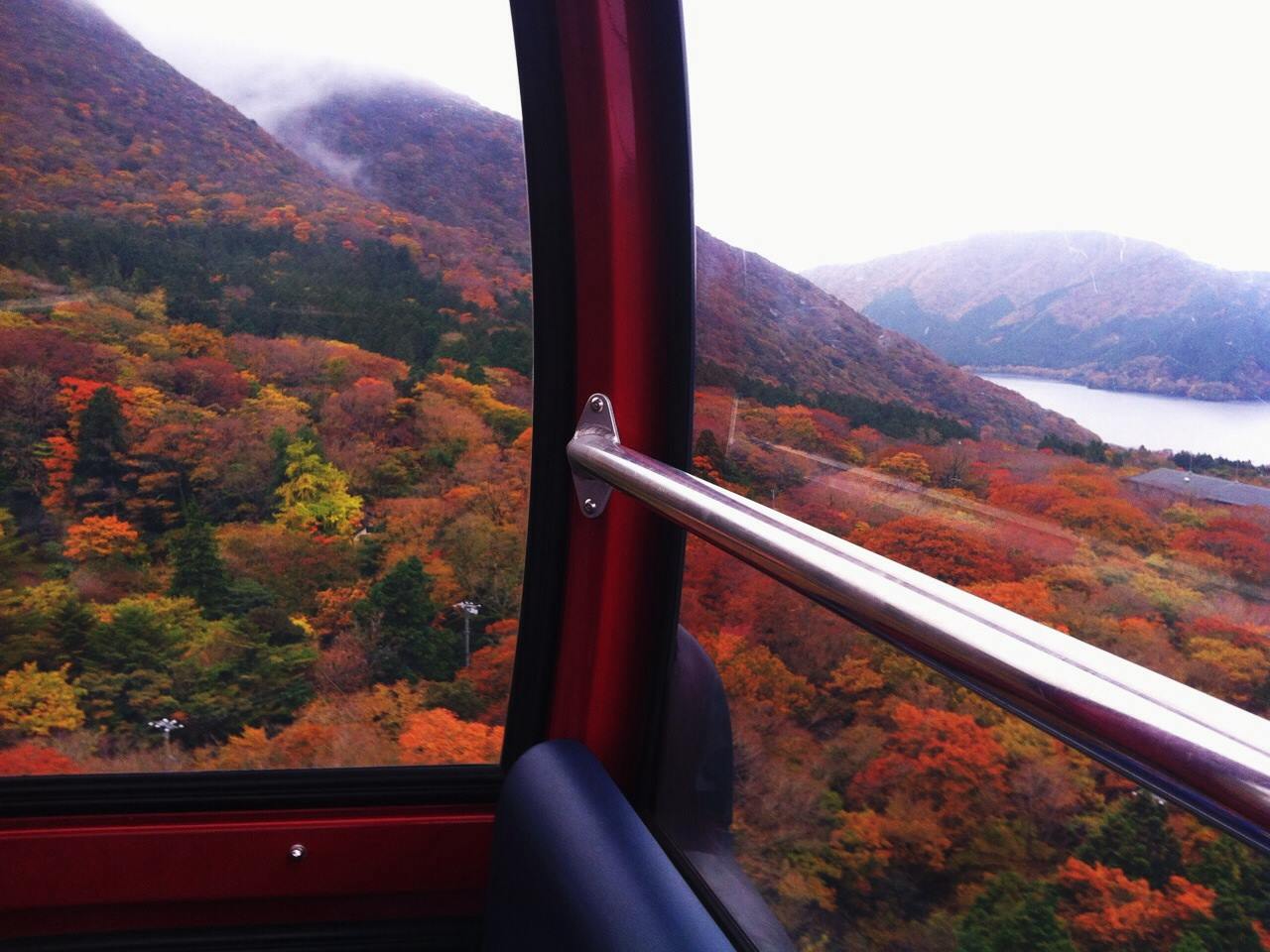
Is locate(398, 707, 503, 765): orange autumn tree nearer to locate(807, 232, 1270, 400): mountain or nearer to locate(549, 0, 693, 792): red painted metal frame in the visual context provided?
locate(549, 0, 693, 792): red painted metal frame

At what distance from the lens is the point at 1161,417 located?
0.88m

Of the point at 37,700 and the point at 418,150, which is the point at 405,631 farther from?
the point at 418,150

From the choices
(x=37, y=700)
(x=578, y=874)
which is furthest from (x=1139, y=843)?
(x=37, y=700)

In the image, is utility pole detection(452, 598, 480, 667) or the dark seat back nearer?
the dark seat back

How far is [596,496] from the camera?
5.45ft

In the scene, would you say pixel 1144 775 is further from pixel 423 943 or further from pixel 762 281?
pixel 423 943

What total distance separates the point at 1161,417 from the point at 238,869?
1.83m

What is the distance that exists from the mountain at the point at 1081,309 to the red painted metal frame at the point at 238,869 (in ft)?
4.50

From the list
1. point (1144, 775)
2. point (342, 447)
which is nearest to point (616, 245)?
point (342, 447)

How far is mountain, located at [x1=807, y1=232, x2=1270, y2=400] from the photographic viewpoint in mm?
821

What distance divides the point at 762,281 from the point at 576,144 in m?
0.41

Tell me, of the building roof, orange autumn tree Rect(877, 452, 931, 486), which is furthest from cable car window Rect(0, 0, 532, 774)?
the building roof

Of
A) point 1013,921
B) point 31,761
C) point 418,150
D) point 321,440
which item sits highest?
point 418,150

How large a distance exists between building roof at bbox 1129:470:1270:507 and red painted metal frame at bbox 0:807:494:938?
4.95 ft
